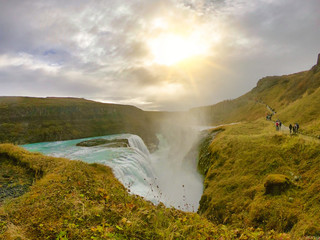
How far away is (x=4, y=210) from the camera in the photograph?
5547 mm

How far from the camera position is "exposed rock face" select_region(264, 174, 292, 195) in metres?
10.2

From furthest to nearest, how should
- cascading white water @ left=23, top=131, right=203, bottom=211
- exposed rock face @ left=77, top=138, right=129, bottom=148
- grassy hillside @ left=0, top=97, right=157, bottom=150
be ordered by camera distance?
grassy hillside @ left=0, top=97, right=157, bottom=150, exposed rock face @ left=77, top=138, right=129, bottom=148, cascading white water @ left=23, top=131, right=203, bottom=211

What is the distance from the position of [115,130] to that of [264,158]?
2769 inches

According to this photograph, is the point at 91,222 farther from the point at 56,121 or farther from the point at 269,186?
the point at 56,121

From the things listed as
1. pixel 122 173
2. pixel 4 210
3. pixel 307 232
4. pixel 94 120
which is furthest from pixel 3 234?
pixel 94 120

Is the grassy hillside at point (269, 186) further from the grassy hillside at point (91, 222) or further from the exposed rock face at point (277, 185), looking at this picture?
the grassy hillside at point (91, 222)

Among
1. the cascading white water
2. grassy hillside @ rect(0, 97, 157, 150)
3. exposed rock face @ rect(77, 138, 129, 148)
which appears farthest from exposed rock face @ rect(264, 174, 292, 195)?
grassy hillside @ rect(0, 97, 157, 150)

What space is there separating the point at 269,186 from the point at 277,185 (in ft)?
1.51

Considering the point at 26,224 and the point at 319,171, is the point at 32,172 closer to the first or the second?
the point at 26,224

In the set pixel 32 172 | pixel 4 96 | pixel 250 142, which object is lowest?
pixel 32 172

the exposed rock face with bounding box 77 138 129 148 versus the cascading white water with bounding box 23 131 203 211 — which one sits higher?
the exposed rock face with bounding box 77 138 129 148

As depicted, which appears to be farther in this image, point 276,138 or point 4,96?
point 4,96

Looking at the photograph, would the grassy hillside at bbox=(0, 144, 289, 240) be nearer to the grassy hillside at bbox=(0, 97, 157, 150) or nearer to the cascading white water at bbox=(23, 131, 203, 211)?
the cascading white water at bbox=(23, 131, 203, 211)

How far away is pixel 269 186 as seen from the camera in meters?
10.5
